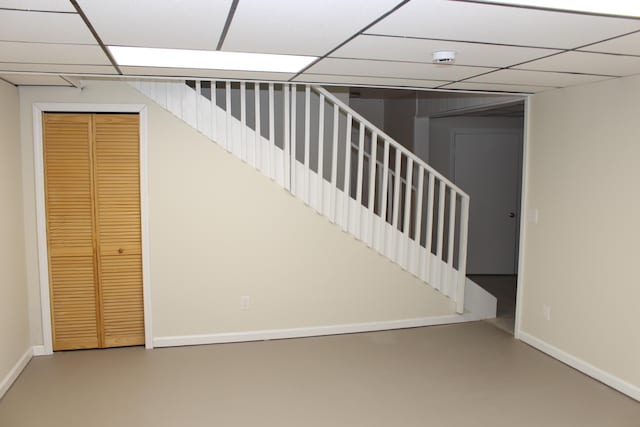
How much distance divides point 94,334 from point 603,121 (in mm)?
4114

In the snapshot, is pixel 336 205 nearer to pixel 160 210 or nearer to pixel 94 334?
pixel 160 210

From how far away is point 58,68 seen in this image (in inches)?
117

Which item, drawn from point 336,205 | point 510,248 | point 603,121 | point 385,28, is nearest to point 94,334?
point 336,205

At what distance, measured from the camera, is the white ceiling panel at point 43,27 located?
1901mm

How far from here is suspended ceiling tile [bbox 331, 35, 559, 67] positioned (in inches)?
91.6

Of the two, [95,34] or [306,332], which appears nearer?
[95,34]

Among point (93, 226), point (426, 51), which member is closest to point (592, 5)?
point (426, 51)

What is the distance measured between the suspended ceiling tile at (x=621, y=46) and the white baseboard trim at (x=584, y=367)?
212 centimetres

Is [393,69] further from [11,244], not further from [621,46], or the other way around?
[11,244]

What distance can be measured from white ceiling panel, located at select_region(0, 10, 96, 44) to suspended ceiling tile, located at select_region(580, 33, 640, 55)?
2296mm

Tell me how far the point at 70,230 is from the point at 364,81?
2506 mm

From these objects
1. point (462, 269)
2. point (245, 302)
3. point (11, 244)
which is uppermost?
point (11, 244)

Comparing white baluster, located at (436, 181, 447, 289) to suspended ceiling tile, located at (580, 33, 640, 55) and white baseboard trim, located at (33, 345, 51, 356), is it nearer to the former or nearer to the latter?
suspended ceiling tile, located at (580, 33, 640, 55)

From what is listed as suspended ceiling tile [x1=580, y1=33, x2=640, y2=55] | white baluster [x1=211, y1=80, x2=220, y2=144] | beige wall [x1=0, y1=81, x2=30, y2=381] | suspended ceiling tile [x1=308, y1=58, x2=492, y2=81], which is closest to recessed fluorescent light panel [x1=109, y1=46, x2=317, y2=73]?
suspended ceiling tile [x1=308, y1=58, x2=492, y2=81]
